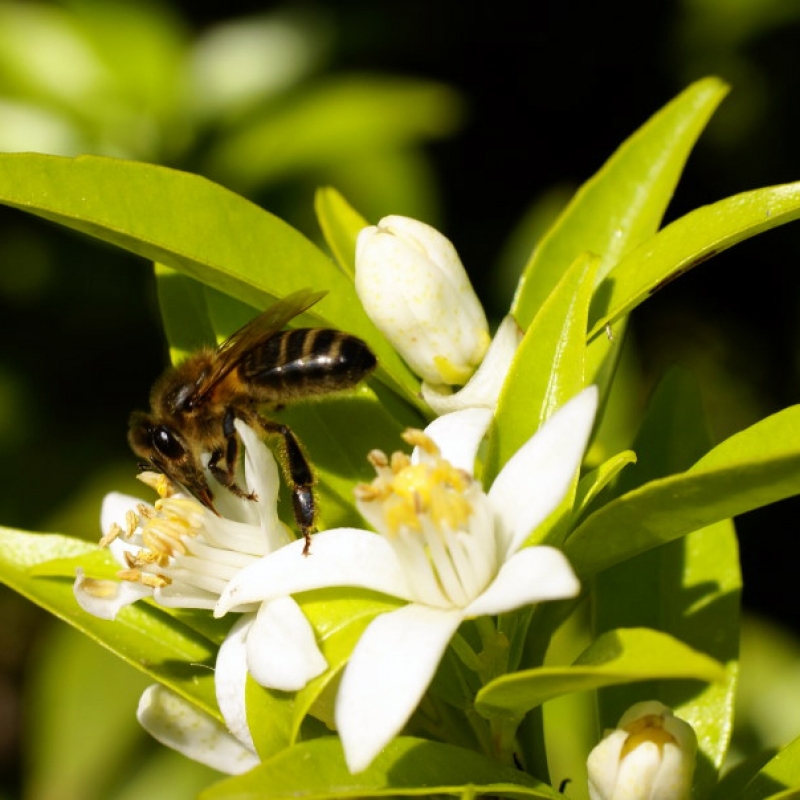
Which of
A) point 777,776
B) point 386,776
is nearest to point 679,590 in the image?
point 777,776

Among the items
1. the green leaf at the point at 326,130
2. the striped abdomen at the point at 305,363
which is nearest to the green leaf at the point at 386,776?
the striped abdomen at the point at 305,363

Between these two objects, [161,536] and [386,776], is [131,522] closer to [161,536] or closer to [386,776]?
[161,536]

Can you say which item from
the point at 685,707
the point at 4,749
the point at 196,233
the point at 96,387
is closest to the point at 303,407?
the point at 196,233

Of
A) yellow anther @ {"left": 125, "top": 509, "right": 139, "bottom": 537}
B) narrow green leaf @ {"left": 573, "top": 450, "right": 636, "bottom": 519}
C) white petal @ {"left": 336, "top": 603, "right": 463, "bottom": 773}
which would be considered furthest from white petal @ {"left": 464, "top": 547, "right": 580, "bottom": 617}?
yellow anther @ {"left": 125, "top": 509, "right": 139, "bottom": 537}

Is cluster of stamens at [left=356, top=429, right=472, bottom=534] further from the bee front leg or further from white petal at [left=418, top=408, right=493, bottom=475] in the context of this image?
the bee front leg

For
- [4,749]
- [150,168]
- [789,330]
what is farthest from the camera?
[789,330]

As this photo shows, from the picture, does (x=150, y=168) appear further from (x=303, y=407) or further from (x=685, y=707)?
(x=685, y=707)
